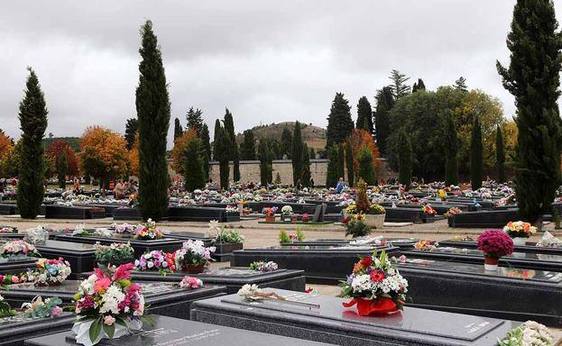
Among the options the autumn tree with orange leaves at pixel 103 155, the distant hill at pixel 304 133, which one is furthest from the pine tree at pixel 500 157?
the distant hill at pixel 304 133

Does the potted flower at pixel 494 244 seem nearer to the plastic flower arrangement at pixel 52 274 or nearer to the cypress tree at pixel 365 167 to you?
the plastic flower arrangement at pixel 52 274

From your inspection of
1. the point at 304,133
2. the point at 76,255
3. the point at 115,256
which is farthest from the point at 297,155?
the point at 304,133

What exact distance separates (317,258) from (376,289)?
18.9 feet

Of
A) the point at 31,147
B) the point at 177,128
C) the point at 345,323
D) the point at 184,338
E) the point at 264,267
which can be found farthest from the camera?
the point at 177,128

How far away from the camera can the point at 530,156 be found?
1939cm

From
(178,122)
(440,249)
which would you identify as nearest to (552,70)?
(440,249)

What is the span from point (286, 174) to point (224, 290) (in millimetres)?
71389

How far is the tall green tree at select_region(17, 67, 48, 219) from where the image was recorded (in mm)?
29297

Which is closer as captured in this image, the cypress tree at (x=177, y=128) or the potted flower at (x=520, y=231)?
the potted flower at (x=520, y=231)

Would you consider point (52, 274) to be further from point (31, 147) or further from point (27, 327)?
point (31, 147)

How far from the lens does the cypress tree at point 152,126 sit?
25.8 m

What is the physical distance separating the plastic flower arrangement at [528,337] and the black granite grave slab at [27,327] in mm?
4265

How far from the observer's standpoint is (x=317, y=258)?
11953 mm

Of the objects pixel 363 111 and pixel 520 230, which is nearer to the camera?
pixel 520 230
